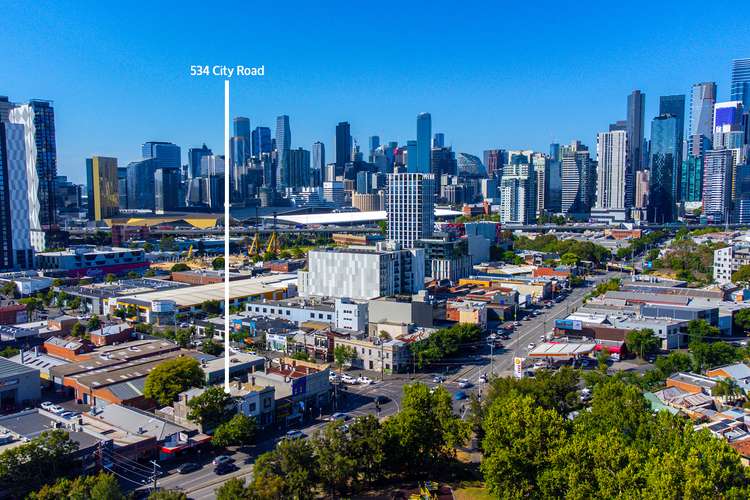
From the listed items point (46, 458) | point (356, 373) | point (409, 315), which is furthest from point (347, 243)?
point (46, 458)

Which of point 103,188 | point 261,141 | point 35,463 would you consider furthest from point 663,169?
point 35,463

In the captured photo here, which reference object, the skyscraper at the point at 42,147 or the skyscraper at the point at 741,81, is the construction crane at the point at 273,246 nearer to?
the skyscraper at the point at 42,147

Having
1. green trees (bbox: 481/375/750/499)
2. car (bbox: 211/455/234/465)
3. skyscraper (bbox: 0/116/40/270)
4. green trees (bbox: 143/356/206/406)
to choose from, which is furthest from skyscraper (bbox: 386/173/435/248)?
car (bbox: 211/455/234/465)

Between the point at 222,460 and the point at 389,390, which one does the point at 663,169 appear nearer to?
the point at 389,390

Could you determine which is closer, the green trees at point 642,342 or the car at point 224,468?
the car at point 224,468

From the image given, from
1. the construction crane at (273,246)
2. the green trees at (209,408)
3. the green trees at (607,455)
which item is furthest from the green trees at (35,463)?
the construction crane at (273,246)

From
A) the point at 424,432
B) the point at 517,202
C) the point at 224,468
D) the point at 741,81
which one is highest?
the point at 741,81
